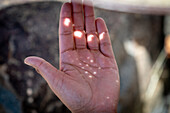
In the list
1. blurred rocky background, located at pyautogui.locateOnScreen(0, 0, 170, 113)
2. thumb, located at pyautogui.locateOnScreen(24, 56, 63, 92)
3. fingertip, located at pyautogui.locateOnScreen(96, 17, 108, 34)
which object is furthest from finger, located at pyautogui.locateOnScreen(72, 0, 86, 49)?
blurred rocky background, located at pyautogui.locateOnScreen(0, 0, 170, 113)

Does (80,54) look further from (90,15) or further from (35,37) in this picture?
(35,37)

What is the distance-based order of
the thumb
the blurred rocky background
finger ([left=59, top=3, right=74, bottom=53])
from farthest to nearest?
1. the blurred rocky background
2. finger ([left=59, top=3, right=74, bottom=53])
3. the thumb

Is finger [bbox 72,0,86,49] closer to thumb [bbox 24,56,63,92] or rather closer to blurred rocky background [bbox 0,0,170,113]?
thumb [bbox 24,56,63,92]

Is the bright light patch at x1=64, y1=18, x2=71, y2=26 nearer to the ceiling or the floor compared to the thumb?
nearer to the ceiling

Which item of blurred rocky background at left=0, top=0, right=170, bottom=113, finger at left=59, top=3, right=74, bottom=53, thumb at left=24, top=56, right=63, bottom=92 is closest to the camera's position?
thumb at left=24, top=56, right=63, bottom=92

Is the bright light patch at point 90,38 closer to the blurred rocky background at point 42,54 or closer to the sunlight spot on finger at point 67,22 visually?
the sunlight spot on finger at point 67,22

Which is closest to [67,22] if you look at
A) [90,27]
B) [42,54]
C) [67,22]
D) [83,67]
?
[67,22]

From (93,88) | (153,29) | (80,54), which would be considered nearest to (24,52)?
(80,54)
